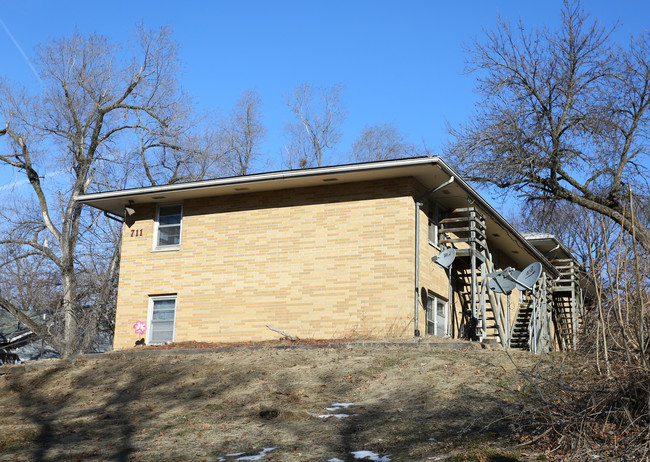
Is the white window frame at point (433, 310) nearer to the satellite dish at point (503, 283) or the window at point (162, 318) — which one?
the satellite dish at point (503, 283)

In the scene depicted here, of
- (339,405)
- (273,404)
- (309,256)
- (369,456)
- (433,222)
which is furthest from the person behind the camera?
(433,222)

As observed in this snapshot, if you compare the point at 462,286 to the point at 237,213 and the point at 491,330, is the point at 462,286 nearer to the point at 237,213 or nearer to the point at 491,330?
the point at 491,330

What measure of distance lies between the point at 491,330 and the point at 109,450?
50.9ft

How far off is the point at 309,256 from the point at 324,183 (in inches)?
80.7

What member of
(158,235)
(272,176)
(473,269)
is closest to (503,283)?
(473,269)

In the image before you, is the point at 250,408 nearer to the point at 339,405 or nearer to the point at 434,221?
Answer: the point at 339,405

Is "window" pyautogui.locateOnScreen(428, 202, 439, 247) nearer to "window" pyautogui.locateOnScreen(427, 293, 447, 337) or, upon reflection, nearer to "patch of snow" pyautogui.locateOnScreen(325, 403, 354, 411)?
"window" pyautogui.locateOnScreen(427, 293, 447, 337)

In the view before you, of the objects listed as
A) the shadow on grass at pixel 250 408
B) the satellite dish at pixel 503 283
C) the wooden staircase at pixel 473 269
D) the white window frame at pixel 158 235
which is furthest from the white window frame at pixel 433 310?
the white window frame at pixel 158 235

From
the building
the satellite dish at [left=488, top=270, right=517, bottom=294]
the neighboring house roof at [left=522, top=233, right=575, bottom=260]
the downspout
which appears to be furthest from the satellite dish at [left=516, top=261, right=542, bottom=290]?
the neighboring house roof at [left=522, top=233, right=575, bottom=260]

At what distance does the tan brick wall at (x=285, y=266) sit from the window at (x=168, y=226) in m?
0.27

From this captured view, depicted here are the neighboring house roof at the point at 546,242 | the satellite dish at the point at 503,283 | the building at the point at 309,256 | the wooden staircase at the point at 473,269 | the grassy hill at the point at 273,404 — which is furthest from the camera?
the neighboring house roof at the point at 546,242

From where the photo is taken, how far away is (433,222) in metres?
20.6

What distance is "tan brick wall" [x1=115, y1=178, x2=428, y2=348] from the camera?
1862cm

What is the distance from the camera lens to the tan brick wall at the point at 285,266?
1862 centimetres
